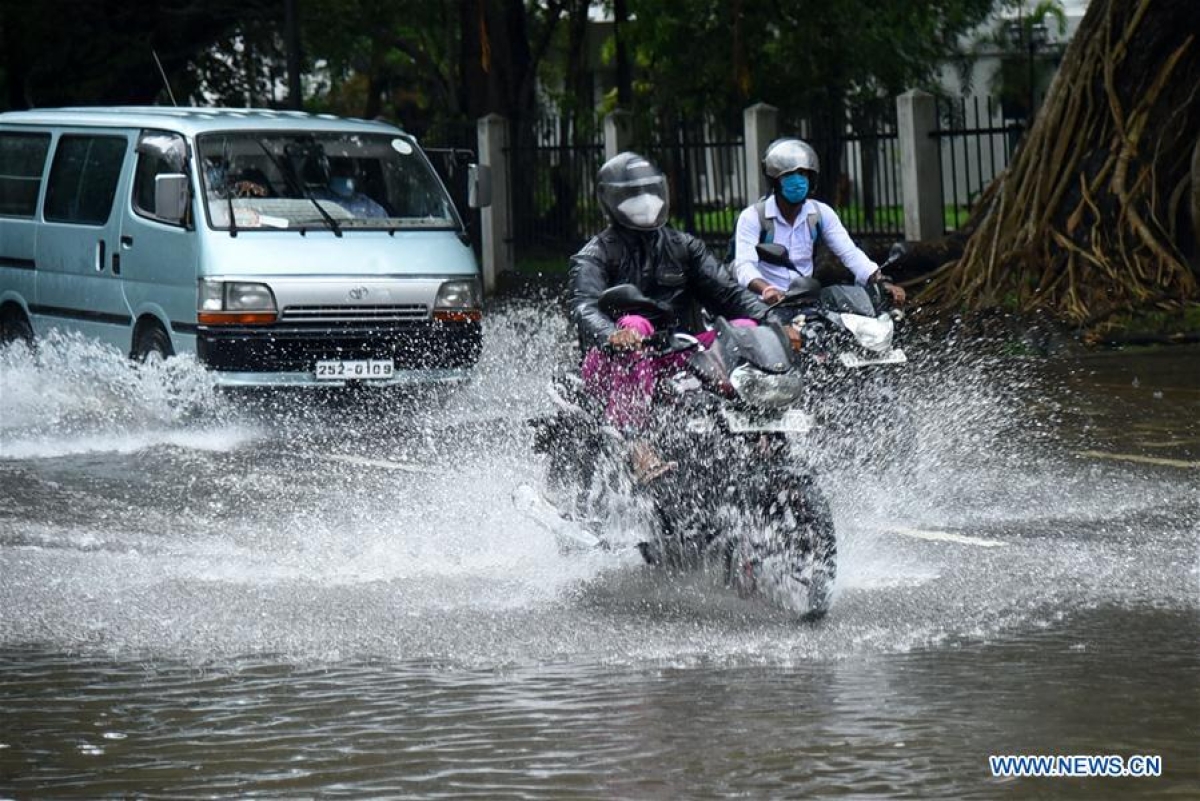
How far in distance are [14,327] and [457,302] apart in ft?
11.9

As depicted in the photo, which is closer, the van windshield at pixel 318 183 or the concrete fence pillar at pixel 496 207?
the van windshield at pixel 318 183

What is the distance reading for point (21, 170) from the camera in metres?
16.2

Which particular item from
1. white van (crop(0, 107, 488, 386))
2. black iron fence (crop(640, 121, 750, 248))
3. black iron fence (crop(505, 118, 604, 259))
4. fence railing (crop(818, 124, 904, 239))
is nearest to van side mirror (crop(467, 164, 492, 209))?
white van (crop(0, 107, 488, 386))

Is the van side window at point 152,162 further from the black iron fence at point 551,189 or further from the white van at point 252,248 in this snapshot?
the black iron fence at point 551,189

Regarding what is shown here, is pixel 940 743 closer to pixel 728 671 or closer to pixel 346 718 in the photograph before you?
pixel 728 671

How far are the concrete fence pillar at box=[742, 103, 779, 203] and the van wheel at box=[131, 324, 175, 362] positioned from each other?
9.84m

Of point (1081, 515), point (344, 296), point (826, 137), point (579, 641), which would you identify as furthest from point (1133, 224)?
point (579, 641)

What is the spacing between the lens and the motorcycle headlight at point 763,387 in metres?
7.51

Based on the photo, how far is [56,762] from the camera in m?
5.93

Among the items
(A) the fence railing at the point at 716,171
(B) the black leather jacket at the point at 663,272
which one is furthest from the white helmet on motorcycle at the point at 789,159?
(A) the fence railing at the point at 716,171

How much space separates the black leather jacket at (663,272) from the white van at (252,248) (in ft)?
18.5

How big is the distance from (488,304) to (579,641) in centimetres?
1765

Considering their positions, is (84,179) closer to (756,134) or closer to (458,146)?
(756,134)

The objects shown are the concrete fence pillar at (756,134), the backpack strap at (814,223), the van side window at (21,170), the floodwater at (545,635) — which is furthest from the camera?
the concrete fence pillar at (756,134)
